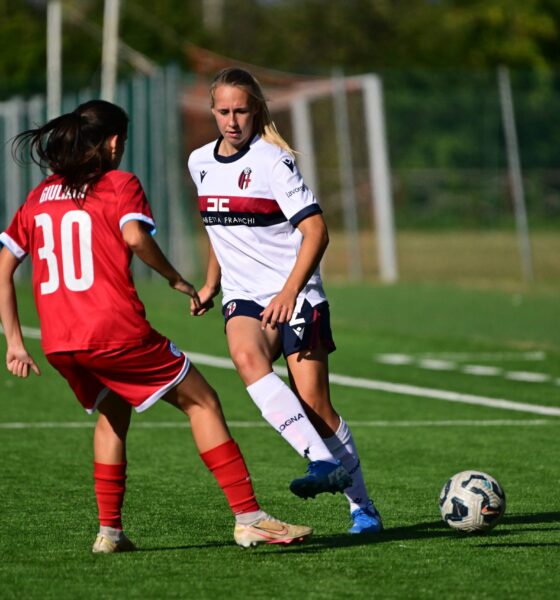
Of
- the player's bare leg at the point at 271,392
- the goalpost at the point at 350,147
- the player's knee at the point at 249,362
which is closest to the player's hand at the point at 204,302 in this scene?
the player's bare leg at the point at 271,392

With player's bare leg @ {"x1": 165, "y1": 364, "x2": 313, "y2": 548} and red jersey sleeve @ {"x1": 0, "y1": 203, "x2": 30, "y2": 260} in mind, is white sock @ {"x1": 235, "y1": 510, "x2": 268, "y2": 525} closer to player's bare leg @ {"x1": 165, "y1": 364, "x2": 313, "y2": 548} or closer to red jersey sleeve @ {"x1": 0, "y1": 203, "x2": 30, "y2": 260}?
player's bare leg @ {"x1": 165, "y1": 364, "x2": 313, "y2": 548}

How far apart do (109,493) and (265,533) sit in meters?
0.66

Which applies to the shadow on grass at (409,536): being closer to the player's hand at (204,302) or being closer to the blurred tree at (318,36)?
the player's hand at (204,302)

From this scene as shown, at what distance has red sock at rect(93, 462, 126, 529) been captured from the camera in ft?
20.5

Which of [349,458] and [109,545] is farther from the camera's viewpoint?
[349,458]

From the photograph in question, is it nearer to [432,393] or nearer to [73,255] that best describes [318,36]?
[432,393]

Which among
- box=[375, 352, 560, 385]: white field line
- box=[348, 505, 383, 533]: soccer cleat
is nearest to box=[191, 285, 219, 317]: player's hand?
box=[348, 505, 383, 533]: soccer cleat

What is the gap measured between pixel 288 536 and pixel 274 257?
1.20 metres

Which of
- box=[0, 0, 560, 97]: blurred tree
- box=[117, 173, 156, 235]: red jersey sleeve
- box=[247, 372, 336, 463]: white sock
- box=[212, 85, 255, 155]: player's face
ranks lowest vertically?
box=[247, 372, 336, 463]: white sock

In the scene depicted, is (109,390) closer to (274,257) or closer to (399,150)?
(274,257)

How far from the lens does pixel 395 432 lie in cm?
1020

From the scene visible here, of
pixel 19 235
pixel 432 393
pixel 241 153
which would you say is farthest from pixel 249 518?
pixel 432 393

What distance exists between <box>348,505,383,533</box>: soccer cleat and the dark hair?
6.30 feet

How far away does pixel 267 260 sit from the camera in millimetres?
6605
